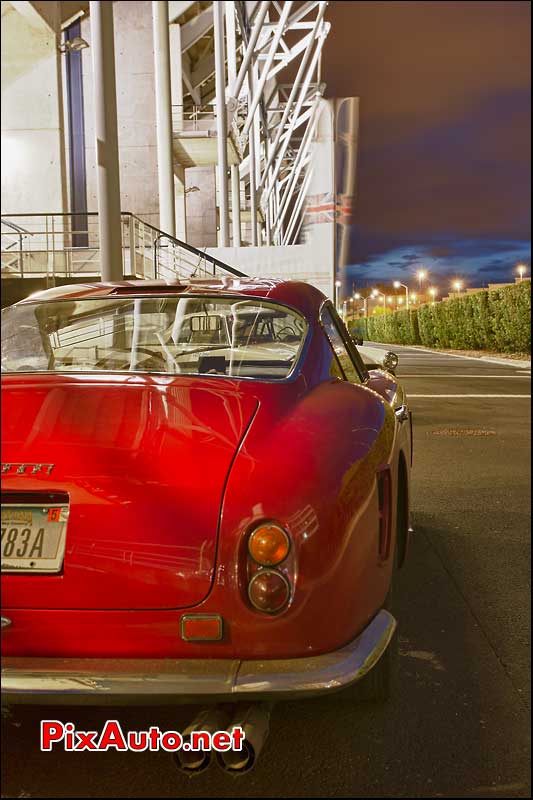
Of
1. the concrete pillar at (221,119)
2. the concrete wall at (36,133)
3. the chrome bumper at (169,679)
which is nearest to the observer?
the chrome bumper at (169,679)

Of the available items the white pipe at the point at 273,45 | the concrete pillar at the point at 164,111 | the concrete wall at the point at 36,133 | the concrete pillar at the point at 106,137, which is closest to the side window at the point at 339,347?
the concrete pillar at the point at 106,137

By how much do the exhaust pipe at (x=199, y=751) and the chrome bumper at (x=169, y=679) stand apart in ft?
0.38

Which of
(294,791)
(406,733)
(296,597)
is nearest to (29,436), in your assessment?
(296,597)

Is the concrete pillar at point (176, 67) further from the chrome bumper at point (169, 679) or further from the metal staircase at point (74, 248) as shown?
the chrome bumper at point (169, 679)

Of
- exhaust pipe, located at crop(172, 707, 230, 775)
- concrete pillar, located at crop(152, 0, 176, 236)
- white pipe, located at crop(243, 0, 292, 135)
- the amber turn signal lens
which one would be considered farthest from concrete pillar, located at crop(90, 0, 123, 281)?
white pipe, located at crop(243, 0, 292, 135)

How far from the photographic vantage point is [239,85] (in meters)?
27.3

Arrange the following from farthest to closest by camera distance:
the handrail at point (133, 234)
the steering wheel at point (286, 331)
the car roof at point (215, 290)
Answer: the handrail at point (133, 234)
the steering wheel at point (286, 331)
the car roof at point (215, 290)

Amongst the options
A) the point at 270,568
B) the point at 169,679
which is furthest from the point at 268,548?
the point at 169,679

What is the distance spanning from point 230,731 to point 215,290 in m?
1.72

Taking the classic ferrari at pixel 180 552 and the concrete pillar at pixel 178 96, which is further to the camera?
the concrete pillar at pixel 178 96

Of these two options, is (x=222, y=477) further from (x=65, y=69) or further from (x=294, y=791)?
(x=65, y=69)

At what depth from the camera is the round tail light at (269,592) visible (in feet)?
6.84

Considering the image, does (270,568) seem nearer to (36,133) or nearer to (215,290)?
(215,290)

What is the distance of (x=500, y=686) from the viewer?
2775mm
